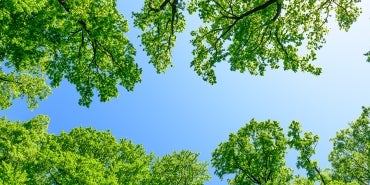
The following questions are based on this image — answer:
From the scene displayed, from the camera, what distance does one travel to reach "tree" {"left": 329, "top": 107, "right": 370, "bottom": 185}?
4294 centimetres

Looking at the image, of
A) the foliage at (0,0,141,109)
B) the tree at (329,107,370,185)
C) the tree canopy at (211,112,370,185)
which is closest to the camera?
the foliage at (0,0,141,109)

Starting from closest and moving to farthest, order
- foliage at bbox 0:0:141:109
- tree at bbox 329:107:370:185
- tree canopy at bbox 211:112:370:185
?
foliage at bbox 0:0:141:109
tree canopy at bbox 211:112:370:185
tree at bbox 329:107:370:185

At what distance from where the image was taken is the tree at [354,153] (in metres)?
42.9

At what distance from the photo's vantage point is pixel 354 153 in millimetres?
44219

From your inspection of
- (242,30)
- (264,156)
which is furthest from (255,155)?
(242,30)

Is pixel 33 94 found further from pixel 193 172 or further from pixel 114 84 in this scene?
pixel 193 172

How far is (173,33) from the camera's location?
80.6 ft

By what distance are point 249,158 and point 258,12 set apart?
14.1m

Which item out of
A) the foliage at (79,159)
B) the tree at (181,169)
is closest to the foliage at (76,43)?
the foliage at (79,159)

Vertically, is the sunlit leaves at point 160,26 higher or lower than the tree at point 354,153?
lower

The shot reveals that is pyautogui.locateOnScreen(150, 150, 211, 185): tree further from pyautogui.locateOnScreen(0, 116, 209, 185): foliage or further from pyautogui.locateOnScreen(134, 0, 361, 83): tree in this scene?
pyautogui.locateOnScreen(134, 0, 361, 83): tree

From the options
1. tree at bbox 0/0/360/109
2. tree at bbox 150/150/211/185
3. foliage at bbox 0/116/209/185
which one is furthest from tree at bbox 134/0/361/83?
tree at bbox 150/150/211/185

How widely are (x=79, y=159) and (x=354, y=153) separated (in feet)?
98.0

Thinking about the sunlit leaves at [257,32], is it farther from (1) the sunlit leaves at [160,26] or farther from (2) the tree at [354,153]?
(2) the tree at [354,153]
